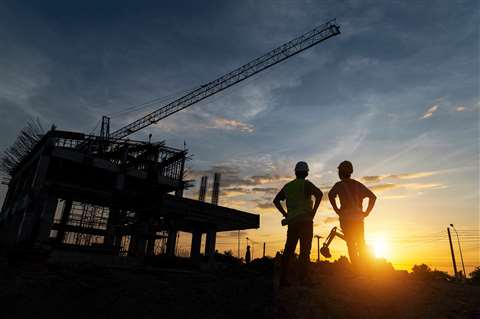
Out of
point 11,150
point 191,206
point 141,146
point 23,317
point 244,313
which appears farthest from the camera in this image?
point 11,150

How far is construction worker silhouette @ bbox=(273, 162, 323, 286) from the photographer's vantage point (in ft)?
17.0

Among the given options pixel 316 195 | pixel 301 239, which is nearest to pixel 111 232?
pixel 301 239

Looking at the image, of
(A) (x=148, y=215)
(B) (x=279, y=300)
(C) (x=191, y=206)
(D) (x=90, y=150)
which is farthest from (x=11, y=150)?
(B) (x=279, y=300)

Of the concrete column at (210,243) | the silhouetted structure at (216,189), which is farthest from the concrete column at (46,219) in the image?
the silhouetted structure at (216,189)

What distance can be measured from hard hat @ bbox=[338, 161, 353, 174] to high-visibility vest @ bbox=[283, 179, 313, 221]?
2.52 feet

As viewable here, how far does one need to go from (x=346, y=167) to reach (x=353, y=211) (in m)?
0.76

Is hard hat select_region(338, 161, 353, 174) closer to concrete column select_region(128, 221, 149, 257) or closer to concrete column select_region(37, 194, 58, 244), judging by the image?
concrete column select_region(128, 221, 149, 257)

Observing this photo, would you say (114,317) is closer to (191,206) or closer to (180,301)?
(180,301)

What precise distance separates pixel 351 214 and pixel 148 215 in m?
22.6

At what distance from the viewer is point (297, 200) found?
530 cm

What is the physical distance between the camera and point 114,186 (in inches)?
1189

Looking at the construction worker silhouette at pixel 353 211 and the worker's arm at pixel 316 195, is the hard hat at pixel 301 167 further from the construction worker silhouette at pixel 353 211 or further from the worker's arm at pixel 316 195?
the construction worker silhouette at pixel 353 211

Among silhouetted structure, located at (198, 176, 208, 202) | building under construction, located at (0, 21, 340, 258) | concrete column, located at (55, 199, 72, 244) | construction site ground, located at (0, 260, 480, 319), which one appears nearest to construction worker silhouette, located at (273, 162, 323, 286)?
construction site ground, located at (0, 260, 480, 319)

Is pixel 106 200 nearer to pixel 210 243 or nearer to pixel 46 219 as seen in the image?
pixel 46 219
